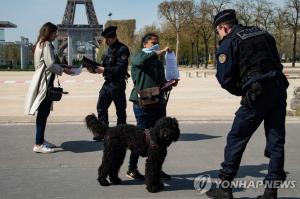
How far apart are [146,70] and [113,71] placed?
208 cm

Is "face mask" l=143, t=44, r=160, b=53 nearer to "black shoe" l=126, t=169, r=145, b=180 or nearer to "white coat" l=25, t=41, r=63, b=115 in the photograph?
"black shoe" l=126, t=169, r=145, b=180

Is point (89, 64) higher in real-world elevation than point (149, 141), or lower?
higher

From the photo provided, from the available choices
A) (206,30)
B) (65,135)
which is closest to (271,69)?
(65,135)

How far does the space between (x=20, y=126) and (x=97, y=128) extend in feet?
16.5

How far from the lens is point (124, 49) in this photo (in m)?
7.98

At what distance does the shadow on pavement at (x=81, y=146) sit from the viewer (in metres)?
7.87

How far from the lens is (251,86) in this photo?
15.3 feet

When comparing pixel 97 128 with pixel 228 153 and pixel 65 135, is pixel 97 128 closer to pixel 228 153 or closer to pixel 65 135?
pixel 228 153

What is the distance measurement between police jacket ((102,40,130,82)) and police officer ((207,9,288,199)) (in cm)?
323

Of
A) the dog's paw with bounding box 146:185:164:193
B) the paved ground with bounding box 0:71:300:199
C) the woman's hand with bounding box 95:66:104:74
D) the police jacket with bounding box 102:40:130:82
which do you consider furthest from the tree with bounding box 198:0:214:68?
the dog's paw with bounding box 146:185:164:193

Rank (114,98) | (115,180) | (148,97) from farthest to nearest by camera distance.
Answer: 1. (114,98)
2. (148,97)
3. (115,180)

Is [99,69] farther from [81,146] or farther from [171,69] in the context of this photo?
[171,69]

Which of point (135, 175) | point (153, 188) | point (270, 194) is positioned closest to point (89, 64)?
point (135, 175)

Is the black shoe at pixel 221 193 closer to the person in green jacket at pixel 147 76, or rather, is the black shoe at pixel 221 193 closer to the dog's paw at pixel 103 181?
the person in green jacket at pixel 147 76
